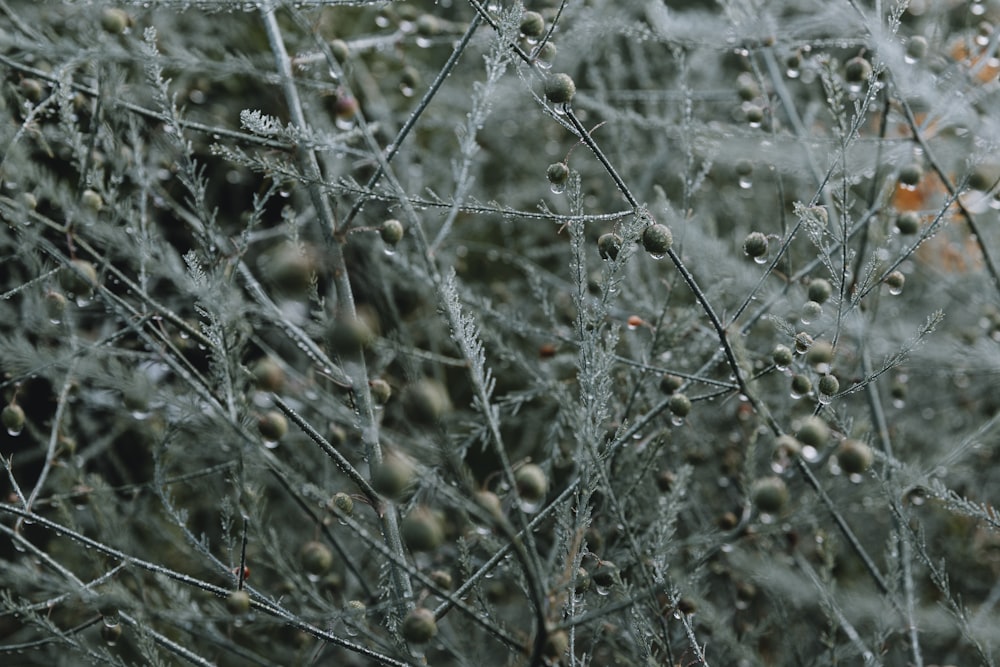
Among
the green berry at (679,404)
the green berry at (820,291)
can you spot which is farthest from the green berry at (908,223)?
the green berry at (679,404)

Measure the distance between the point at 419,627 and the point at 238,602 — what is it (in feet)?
0.75

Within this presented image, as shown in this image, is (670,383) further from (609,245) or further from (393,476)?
(393,476)

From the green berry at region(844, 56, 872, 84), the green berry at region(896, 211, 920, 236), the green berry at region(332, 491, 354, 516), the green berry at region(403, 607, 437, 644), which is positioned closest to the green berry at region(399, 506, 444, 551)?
the green berry at region(403, 607, 437, 644)

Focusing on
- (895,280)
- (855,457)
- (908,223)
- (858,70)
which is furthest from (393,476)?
(858,70)

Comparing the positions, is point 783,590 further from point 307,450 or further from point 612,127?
point 612,127

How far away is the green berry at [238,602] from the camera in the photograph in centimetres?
97

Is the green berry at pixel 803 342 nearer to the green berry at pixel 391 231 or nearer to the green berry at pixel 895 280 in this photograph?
the green berry at pixel 895 280

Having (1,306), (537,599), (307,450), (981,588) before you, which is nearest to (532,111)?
(307,450)

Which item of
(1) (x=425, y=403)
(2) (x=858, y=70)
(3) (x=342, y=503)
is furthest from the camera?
(2) (x=858, y=70)

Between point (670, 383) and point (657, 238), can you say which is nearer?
point (657, 238)

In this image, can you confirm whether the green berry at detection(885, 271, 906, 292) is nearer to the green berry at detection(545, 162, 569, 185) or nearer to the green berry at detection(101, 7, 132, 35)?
the green berry at detection(545, 162, 569, 185)

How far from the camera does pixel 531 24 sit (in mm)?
1216

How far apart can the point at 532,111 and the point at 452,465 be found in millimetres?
2007

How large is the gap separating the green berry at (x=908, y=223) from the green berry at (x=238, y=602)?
1.34m
